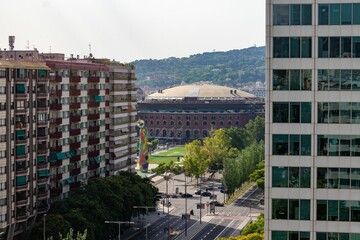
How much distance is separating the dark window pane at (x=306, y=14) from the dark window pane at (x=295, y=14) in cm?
28

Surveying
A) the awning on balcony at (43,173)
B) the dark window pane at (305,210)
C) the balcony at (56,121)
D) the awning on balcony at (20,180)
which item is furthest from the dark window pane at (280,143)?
the balcony at (56,121)

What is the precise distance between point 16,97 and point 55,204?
20273mm

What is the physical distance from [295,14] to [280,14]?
40.1 inches

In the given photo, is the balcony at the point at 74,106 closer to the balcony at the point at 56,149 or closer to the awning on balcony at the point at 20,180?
the balcony at the point at 56,149

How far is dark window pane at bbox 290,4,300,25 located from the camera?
2185 inches

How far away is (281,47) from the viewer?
55.8m

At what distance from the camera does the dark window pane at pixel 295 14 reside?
5550 cm

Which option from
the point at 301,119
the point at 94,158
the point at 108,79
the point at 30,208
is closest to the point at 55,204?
the point at 30,208

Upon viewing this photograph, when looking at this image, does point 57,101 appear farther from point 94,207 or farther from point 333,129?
point 333,129

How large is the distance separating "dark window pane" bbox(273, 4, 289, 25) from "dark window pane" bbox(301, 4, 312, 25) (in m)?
1.08

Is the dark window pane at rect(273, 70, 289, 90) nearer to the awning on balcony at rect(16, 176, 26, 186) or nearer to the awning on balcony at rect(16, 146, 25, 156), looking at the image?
the awning on balcony at rect(16, 146, 25, 156)

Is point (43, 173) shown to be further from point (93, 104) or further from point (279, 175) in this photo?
point (279, 175)

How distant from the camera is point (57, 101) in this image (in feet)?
471

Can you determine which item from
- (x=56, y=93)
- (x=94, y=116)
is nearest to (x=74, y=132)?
(x=56, y=93)
